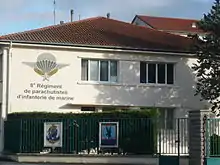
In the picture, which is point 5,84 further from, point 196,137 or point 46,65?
point 196,137

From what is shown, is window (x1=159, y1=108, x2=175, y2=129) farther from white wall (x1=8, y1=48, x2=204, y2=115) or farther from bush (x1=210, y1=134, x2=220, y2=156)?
bush (x1=210, y1=134, x2=220, y2=156)

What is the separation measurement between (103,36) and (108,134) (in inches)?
391

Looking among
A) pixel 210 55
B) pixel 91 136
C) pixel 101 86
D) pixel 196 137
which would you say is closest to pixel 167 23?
pixel 101 86

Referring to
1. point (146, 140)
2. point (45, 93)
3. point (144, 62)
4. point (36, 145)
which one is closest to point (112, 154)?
point (146, 140)

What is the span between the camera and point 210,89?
107ft

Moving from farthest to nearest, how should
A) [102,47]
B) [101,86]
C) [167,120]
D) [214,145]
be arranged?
[167,120] → [101,86] → [102,47] → [214,145]

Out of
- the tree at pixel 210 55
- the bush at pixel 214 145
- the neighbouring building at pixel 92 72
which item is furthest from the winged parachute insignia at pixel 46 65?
the bush at pixel 214 145

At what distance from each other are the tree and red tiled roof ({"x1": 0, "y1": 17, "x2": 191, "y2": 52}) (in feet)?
9.72

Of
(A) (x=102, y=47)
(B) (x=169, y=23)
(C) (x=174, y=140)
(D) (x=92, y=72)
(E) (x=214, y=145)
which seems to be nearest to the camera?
(E) (x=214, y=145)

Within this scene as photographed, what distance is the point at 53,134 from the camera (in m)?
27.2

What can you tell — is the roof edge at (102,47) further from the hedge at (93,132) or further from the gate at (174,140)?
the gate at (174,140)

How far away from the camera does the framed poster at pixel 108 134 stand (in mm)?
27141

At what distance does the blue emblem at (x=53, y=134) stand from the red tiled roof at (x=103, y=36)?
7290mm

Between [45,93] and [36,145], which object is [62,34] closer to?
[45,93]
